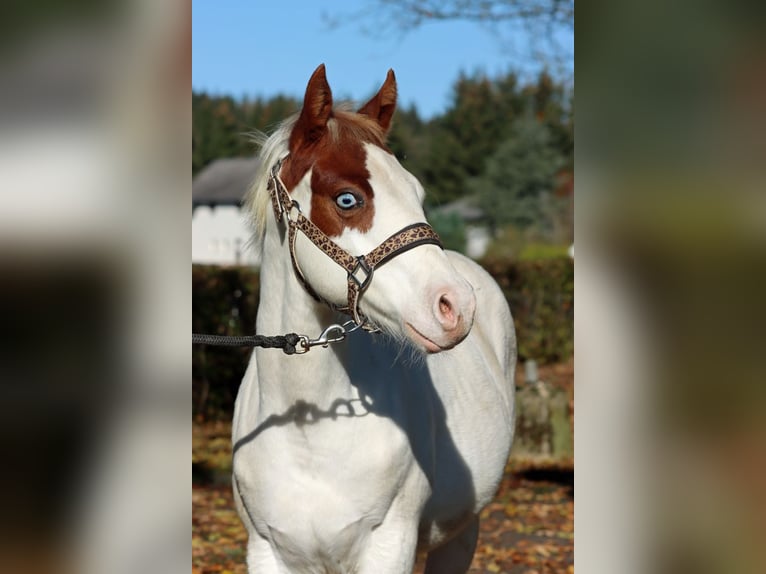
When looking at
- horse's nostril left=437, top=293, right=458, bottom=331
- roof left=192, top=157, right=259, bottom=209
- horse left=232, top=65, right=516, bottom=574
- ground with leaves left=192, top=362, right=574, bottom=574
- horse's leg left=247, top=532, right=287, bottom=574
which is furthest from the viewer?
roof left=192, top=157, right=259, bottom=209

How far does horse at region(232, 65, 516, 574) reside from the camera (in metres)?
2.38

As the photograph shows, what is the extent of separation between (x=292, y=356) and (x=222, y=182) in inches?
1656

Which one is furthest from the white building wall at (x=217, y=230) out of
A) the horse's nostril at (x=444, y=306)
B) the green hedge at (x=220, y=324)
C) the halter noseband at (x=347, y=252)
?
the horse's nostril at (x=444, y=306)

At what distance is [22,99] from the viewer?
81cm

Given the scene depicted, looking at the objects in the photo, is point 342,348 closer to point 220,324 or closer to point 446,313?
point 446,313

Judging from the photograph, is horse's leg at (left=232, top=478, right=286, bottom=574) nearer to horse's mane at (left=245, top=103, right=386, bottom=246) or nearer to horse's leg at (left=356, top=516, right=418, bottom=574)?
horse's leg at (left=356, top=516, right=418, bottom=574)

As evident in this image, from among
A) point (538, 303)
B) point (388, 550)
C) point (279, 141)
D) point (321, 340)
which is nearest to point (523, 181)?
point (538, 303)

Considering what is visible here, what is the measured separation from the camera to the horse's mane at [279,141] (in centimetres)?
259

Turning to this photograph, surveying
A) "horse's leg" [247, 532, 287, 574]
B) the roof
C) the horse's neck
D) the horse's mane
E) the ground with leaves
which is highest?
the roof

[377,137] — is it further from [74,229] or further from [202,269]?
[202,269]

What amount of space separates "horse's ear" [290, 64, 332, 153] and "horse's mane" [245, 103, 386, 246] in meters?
0.03

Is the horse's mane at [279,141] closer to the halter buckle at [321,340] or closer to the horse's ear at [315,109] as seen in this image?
the horse's ear at [315,109]

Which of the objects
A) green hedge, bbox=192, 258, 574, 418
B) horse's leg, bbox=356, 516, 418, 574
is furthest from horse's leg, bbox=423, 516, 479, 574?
green hedge, bbox=192, 258, 574, 418

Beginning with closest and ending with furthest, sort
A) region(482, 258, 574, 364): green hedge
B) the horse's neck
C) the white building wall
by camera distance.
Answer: the horse's neck < region(482, 258, 574, 364): green hedge < the white building wall
